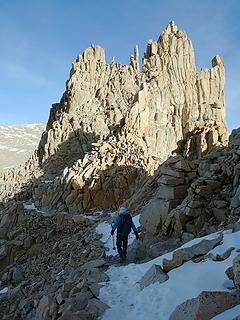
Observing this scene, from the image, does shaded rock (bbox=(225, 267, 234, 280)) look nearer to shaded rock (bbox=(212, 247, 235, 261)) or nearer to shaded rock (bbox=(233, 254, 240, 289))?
shaded rock (bbox=(233, 254, 240, 289))

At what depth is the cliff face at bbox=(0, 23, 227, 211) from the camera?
3691cm

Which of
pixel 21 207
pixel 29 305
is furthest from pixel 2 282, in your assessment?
pixel 21 207

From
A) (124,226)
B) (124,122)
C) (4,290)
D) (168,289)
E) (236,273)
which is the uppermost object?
(124,122)

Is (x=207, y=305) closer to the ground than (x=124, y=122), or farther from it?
closer to the ground

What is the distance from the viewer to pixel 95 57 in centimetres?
6762

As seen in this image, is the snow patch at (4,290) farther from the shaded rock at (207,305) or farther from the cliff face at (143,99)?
the cliff face at (143,99)

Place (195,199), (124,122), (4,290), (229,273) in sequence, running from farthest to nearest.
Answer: (124,122)
(4,290)
(195,199)
(229,273)

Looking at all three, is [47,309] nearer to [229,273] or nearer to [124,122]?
[229,273]

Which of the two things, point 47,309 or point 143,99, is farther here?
point 143,99

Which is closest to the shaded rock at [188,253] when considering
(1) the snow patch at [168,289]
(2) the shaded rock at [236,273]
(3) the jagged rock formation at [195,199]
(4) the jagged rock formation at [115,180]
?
(4) the jagged rock formation at [115,180]

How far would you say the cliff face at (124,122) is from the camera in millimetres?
36906

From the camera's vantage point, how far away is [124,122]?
151 ft

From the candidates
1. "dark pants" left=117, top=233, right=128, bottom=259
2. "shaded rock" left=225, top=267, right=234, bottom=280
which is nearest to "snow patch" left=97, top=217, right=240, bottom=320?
"shaded rock" left=225, top=267, right=234, bottom=280

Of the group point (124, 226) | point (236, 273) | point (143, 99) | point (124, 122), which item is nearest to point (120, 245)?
point (124, 226)
